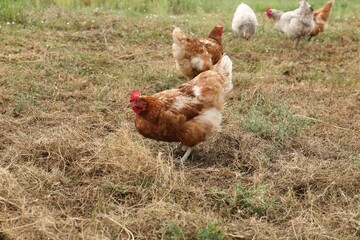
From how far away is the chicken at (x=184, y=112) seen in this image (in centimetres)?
445

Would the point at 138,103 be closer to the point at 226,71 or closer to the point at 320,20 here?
the point at 226,71

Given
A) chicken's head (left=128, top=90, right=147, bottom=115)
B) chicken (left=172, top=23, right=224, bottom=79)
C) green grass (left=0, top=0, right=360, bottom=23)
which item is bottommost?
green grass (left=0, top=0, right=360, bottom=23)

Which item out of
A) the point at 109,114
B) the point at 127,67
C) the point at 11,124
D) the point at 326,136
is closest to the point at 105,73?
the point at 127,67

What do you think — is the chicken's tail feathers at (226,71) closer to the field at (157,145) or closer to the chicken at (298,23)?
the field at (157,145)

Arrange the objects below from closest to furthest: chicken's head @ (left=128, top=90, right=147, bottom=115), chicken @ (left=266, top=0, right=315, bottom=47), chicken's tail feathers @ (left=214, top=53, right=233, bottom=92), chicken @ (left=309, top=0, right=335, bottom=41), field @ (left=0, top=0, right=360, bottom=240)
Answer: field @ (left=0, top=0, right=360, bottom=240), chicken's head @ (left=128, top=90, right=147, bottom=115), chicken's tail feathers @ (left=214, top=53, right=233, bottom=92), chicken @ (left=266, top=0, right=315, bottom=47), chicken @ (left=309, top=0, right=335, bottom=41)

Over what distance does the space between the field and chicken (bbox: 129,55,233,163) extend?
23cm

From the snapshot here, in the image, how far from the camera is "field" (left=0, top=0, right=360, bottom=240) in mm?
3670

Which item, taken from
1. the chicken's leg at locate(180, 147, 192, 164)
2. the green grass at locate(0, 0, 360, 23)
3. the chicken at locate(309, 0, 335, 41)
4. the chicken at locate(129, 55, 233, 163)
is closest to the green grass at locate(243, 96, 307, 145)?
the chicken at locate(129, 55, 233, 163)

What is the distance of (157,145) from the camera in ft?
16.8

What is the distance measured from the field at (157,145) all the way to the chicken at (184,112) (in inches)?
9.2

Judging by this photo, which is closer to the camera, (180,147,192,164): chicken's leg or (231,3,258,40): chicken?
(180,147,192,164): chicken's leg

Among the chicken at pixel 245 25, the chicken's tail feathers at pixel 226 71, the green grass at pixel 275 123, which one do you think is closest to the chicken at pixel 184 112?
the chicken's tail feathers at pixel 226 71

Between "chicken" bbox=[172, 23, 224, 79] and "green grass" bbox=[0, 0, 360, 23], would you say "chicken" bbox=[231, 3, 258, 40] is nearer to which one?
"green grass" bbox=[0, 0, 360, 23]

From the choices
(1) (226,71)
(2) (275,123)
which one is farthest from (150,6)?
(1) (226,71)
